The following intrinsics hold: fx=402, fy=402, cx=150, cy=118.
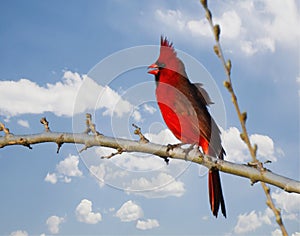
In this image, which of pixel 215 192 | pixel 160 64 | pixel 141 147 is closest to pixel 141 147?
pixel 141 147

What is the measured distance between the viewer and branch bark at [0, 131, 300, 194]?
7.12 feet

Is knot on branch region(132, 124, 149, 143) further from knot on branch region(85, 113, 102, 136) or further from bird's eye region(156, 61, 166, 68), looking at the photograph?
bird's eye region(156, 61, 166, 68)

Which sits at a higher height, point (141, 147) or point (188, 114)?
point (188, 114)

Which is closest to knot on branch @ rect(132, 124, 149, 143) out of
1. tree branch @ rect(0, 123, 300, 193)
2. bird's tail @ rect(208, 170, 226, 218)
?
tree branch @ rect(0, 123, 300, 193)

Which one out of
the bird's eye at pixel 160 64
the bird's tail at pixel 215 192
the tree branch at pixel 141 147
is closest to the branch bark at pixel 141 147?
the tree branch at pixel 141 147

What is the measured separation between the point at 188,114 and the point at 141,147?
1240mm

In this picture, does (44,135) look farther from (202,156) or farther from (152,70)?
(152,70)

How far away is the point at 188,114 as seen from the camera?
3.69 metres

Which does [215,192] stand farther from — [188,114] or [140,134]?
[140,134]

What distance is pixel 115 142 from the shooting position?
102 inches

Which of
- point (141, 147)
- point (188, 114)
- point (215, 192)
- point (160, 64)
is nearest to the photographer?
point (141, 147)

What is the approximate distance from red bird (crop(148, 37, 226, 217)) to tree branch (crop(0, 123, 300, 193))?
0.75 meters

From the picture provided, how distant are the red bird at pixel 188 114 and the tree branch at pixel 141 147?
2.45ft

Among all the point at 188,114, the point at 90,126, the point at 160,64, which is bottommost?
the point at 90,126
